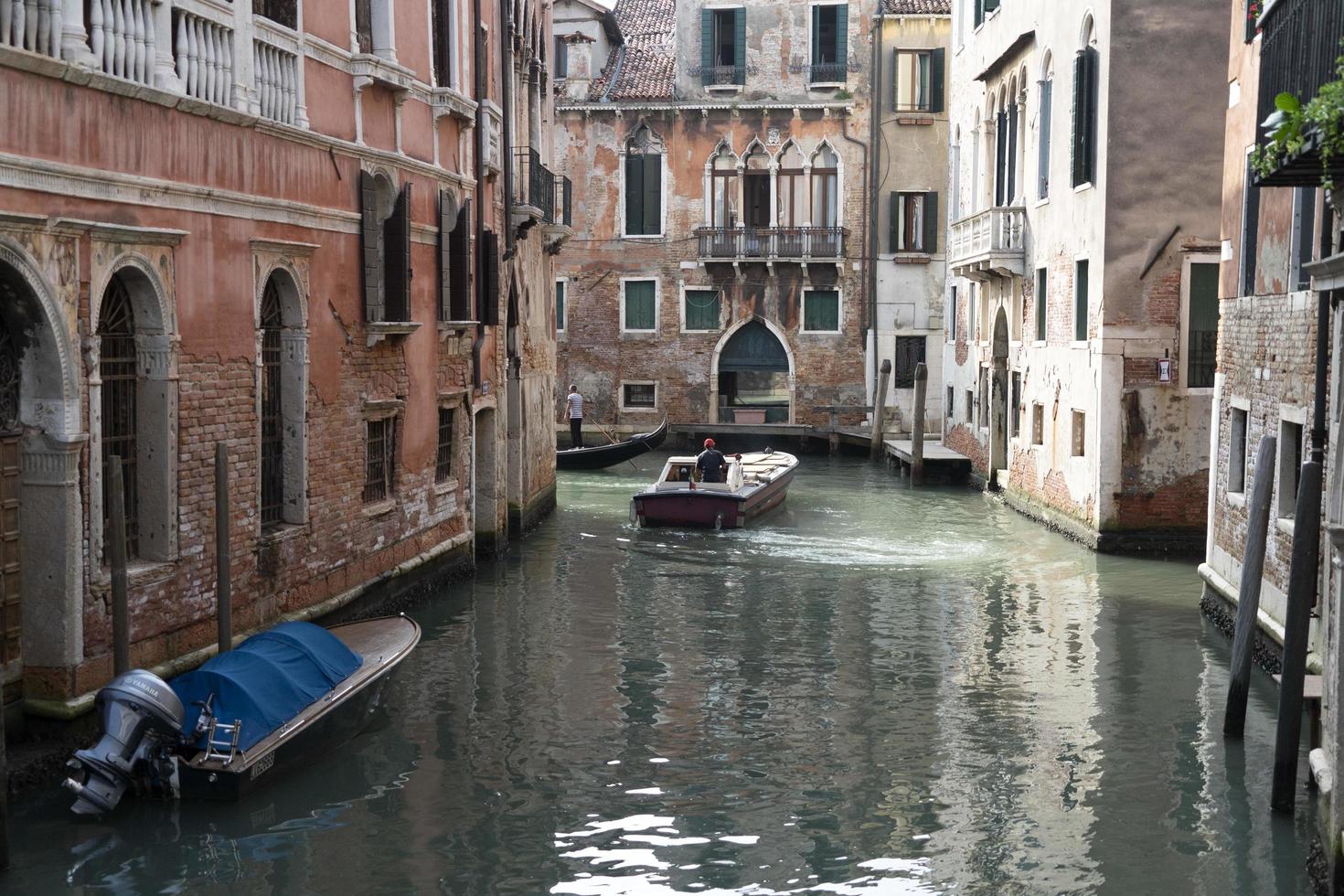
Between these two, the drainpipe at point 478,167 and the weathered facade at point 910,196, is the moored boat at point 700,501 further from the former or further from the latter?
the weathered facade at point 910,196

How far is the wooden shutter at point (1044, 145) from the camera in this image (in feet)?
62.1

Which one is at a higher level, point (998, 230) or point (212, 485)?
point (998, 230)

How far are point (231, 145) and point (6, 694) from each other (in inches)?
142

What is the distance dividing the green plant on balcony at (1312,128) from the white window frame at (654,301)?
2339cm

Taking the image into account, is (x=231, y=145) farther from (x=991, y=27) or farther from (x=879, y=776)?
(x=991, y=27)

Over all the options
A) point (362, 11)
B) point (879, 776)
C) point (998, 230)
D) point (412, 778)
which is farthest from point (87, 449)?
point (998, 230)

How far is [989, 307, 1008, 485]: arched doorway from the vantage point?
22438 mm

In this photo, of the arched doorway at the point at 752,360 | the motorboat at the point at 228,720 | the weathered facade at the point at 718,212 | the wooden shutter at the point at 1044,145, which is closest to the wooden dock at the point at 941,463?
the weathered facade at the point at 718,212

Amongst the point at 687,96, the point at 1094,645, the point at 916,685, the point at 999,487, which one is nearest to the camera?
the point at 916,685

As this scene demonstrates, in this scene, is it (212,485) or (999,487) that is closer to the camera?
(212,485)

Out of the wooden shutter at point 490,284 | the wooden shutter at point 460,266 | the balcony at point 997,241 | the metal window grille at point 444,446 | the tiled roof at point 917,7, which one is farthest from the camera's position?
the tiled roof at point 917,7

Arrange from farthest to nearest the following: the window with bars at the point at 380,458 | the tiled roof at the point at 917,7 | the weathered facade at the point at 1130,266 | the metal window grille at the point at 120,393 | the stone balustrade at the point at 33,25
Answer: the tiled roof at the point at 917,7, the weathered facade at the point at 1130,266, the window with bars at the point at 380,458, the metal window grille at the point at 120,393, the stone balustrade at the point at 33,25

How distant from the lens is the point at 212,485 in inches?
360

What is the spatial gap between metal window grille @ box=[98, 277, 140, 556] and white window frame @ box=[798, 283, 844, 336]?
2221 cm
